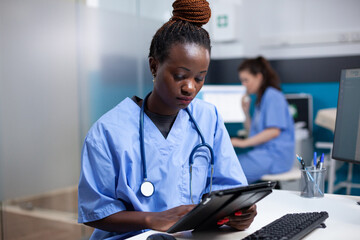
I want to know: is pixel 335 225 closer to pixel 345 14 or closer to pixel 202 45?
pixel 202 45

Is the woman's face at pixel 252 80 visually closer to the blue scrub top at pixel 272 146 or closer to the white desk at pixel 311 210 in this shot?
the blue scrub top at pixel 272 146

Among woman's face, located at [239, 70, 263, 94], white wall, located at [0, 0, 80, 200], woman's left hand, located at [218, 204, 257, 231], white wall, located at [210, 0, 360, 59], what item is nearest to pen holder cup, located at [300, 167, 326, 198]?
woman's left hand, located at [218, 204, 257, 231]

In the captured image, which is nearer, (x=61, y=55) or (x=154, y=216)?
(x=154, y=216)

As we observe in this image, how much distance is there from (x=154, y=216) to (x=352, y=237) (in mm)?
455

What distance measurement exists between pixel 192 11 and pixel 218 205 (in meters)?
0.56

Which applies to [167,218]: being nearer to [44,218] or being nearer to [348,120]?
[348,120]

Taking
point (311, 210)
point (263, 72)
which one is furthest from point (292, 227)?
point (263, 72)

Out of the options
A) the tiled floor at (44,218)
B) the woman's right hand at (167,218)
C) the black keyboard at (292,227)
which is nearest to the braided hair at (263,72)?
the tiled floor at (44,218)

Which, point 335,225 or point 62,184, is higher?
point 335,225

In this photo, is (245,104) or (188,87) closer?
→ (188,87)

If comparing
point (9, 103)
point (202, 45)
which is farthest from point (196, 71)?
point (9, 103)

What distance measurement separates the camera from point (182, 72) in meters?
1.07

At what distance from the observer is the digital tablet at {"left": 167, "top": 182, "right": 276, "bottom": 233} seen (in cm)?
79

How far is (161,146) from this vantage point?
3.76 feet
